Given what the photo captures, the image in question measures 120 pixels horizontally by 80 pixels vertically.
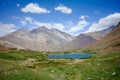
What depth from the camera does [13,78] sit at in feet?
93.5

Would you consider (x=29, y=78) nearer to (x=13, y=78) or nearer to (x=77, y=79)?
(x=13, y=78)

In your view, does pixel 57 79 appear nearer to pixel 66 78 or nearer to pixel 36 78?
pixel 66 78

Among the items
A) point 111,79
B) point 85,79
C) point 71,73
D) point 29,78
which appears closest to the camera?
point 111,79

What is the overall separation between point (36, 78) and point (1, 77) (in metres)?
6.34

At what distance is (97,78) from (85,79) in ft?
8.36

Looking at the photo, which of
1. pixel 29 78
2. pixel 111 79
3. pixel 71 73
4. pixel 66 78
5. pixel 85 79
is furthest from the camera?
pixel 71 73

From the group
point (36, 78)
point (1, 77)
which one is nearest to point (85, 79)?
point (36, 78)

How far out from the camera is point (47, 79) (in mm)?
30719

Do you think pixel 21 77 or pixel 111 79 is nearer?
pixel 111 79

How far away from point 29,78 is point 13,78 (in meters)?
2.96

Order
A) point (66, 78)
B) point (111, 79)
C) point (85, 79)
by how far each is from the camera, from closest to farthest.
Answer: point (111, 79) → point (85, 79) → point (66, 78)

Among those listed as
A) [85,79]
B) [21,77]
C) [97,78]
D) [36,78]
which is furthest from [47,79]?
[97,78]

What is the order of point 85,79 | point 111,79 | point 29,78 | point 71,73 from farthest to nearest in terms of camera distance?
point 71,73 → point 85,79 → point 29,78 → point 111,79

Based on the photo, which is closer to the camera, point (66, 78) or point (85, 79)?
point (85, 79)
